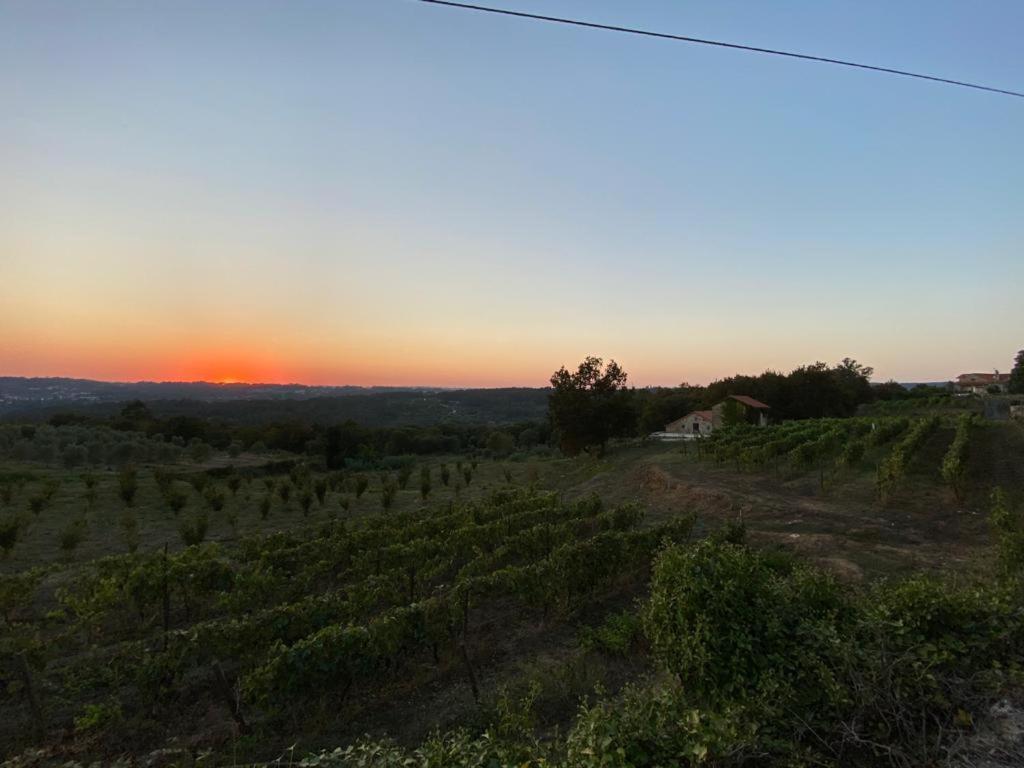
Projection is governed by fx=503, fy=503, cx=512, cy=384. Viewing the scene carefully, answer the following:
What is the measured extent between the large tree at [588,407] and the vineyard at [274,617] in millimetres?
23456

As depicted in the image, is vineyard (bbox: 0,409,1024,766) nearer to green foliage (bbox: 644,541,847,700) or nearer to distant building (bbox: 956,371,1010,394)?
green foliage (bbox: 644,541,847,700)

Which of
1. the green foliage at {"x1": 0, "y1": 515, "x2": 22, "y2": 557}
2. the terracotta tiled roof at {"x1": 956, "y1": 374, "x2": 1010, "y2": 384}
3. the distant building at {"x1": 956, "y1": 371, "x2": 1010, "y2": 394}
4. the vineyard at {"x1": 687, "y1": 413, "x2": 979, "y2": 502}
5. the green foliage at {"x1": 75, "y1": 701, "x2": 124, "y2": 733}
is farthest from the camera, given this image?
the terracotta tiled roof at {"x1": 956, "y1": 374, "x2": 1010, "y2": 384}

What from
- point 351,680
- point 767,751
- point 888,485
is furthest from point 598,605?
point 888,485

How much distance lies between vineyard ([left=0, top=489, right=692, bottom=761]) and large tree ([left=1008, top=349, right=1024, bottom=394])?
325 ft

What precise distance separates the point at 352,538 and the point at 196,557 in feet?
12.3

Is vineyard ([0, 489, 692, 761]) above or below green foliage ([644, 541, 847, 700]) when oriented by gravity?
below

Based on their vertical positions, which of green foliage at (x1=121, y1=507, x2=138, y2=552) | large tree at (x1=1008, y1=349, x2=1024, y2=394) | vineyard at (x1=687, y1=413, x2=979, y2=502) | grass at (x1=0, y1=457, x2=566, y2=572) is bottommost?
grass at (x1=0, y1=457, x2=566, y2=572)

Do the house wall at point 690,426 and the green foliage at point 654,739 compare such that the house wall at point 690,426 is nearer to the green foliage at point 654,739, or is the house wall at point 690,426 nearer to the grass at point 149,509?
the grass at point 149,509

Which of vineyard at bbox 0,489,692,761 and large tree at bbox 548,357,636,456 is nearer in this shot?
vineyard at bbox 0,489,692,761

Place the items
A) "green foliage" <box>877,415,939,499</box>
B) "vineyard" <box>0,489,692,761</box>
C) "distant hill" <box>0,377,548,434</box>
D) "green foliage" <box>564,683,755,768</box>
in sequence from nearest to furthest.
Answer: "green foliage" <box>564,683,755,768</box> → "vineyard" <box>0,489,692,761</box> → "green foliage" <box>877,415,939,499</box> → "distant hill" <box>0,377,548,434</box>

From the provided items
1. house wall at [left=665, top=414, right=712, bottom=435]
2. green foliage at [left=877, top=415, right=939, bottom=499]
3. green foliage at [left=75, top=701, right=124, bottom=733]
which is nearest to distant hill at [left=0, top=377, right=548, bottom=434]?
house wall at [left=665, top=414, right=712, bottom=435]

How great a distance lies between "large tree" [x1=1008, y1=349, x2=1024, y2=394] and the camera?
79.0 m

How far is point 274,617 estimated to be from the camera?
26.9 ft

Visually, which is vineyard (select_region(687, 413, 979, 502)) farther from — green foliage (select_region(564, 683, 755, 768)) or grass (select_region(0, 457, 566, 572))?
green foliage (select_region(564, 683, 755, 768))
